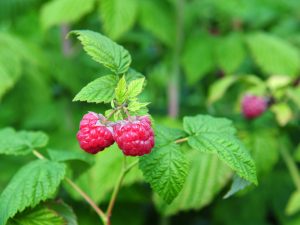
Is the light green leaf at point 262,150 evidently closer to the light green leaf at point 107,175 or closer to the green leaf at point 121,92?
the light green leaf at point 107,175

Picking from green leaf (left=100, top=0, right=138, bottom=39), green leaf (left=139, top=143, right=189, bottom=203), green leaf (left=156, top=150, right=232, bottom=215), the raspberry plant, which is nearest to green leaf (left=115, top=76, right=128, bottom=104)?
the raspberry plant

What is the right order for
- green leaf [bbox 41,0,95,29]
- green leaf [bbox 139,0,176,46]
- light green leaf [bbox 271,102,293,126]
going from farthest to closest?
1. green leaf [bbox 139,0,176,46]
2. green leaf [bbox 41,0,95,29]
3. light green leaf [bbox 271,102,293,126]

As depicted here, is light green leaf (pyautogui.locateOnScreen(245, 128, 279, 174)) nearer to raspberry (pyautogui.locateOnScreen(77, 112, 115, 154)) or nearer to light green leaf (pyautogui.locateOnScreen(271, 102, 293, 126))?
light green leaf (pyautogui.locateOnScreen(271, 102, 293, 126))

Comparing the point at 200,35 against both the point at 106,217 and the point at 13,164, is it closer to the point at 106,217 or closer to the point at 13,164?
the point at 13,164

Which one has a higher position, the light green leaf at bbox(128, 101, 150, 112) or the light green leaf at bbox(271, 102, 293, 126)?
the light green leaf at bbox(128, 101, 150, 112)

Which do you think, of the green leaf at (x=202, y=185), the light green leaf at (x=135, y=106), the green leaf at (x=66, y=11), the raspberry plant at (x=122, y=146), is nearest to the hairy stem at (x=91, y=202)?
the raspberry plant at (x=122, y=146)

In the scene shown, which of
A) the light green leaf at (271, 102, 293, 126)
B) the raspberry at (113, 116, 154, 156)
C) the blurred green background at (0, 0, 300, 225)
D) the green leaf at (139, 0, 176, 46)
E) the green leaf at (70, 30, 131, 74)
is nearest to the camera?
the raspberry at (113, 116, 154, 156)

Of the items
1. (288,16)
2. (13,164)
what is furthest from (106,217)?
(288,16)
